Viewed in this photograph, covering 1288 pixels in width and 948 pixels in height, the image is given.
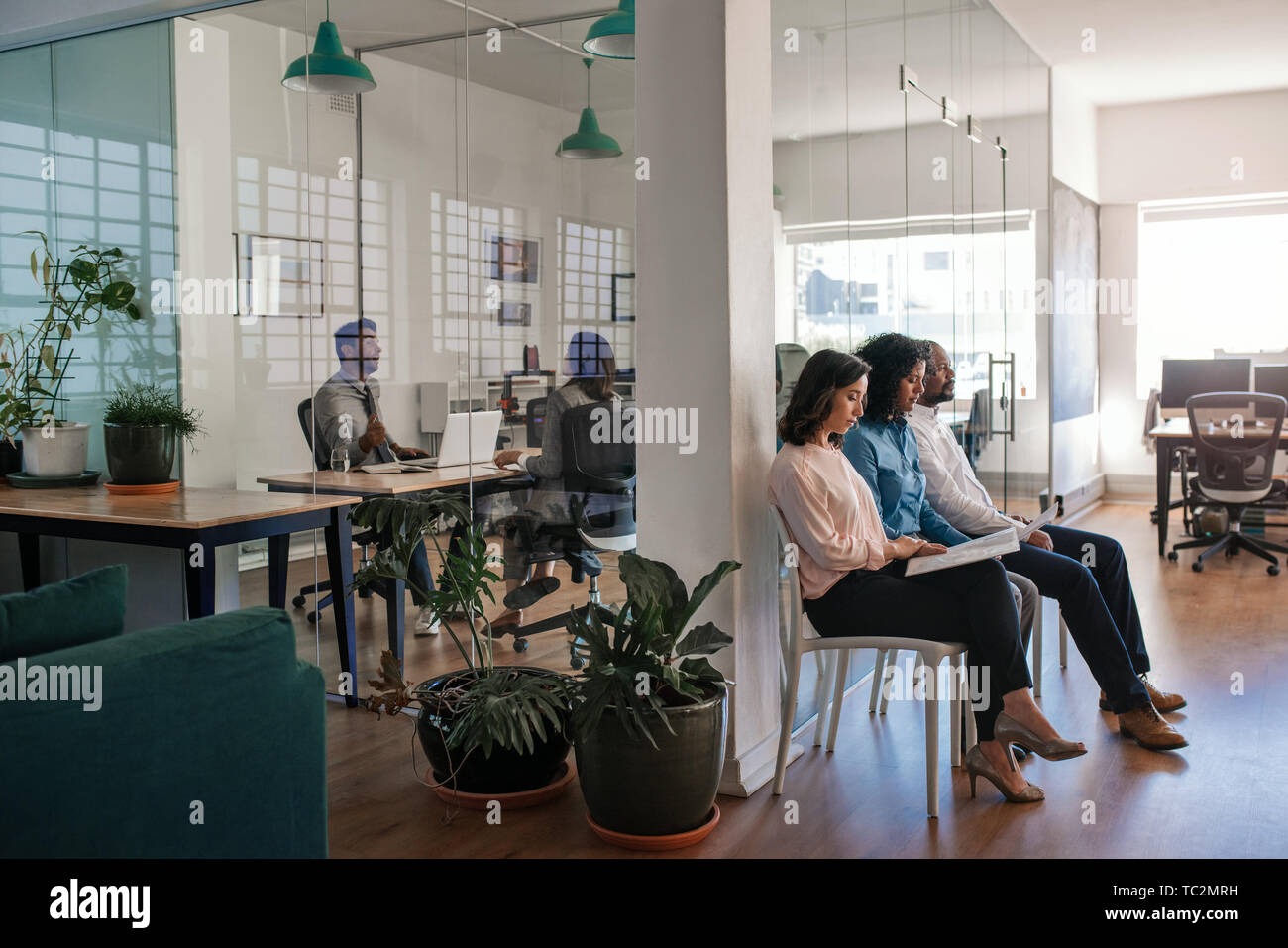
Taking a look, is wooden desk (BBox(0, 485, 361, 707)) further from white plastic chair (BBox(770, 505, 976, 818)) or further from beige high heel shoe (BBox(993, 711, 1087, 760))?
beige high heel shoe (BBox(993, 711, 1087, 760))

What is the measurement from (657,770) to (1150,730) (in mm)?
1789

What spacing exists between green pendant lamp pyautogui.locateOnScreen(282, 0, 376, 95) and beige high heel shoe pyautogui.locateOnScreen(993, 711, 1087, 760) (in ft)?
9.97

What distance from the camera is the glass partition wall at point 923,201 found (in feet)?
12.9

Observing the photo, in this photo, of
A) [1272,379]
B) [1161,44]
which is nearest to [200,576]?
[1161,44]

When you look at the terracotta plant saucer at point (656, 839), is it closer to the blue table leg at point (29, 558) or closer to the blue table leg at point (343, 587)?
the blue table leg at point (343, 587)

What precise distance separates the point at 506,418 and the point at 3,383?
2.74m

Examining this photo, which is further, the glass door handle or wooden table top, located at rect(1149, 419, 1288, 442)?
wooden table top, located at rect(1149, 419, 1288, 442)

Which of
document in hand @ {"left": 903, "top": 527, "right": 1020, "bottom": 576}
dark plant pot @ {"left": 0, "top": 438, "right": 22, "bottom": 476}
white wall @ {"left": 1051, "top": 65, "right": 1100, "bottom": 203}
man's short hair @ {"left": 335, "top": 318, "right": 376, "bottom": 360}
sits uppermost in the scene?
white wall @ {"left": 1051, "top": 65, "right": 1100, "bottom": 203}

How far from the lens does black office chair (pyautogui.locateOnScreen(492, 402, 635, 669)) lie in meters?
3.71

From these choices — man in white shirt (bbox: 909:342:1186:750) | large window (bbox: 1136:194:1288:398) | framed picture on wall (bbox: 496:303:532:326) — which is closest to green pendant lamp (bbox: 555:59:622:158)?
framed picture on wall (bbox: 496:303:532:326)

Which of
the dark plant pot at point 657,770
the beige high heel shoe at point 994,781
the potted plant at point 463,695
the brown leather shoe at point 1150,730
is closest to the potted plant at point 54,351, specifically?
the potted plant at point 463,695

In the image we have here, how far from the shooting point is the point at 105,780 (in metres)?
1.82
